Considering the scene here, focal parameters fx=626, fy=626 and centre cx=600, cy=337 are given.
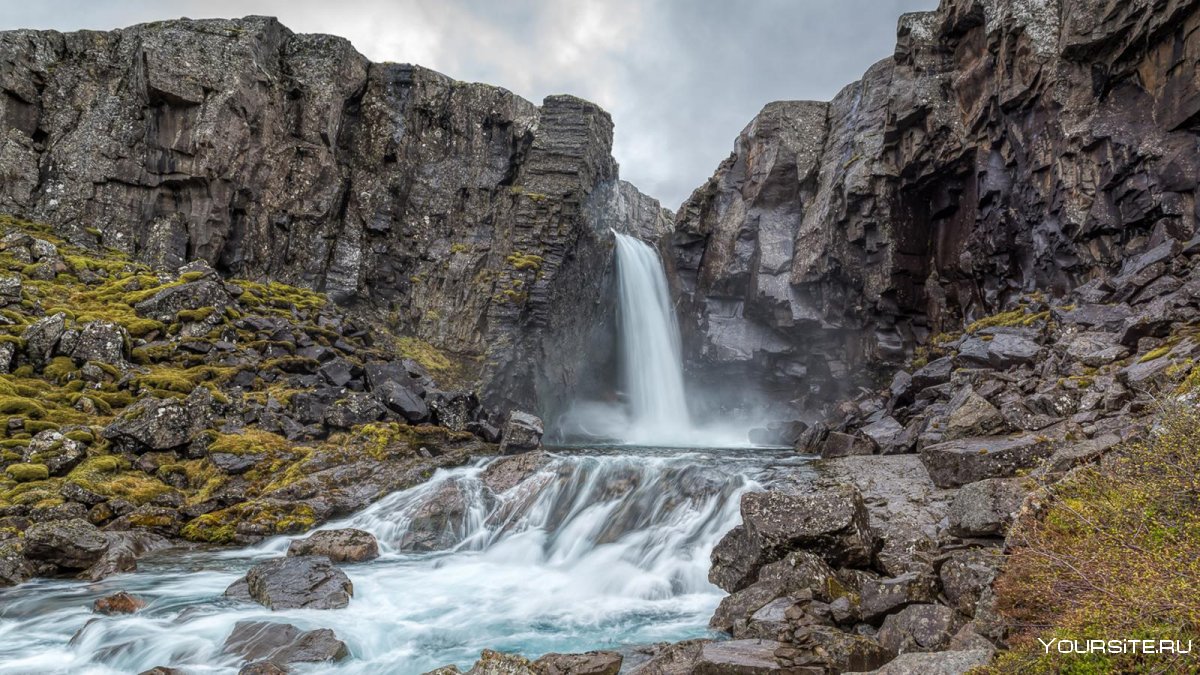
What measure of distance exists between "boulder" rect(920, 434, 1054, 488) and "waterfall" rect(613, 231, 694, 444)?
89.0 ft

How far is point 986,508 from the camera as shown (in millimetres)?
10836

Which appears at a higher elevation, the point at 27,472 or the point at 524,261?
the point at 524,261

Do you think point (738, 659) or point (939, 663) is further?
point (738, 659)

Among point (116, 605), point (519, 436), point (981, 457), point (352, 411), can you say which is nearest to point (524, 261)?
point (519, 436)

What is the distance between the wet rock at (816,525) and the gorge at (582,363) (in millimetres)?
68

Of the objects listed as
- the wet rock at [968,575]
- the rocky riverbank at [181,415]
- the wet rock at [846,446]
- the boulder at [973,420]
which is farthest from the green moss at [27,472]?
the boulder at [973,420]

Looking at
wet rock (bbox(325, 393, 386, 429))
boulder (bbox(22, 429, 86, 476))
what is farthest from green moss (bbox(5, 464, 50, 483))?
wet rock (bbox(325, 393, 386, 429))

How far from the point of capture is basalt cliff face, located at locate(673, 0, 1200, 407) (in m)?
22.6

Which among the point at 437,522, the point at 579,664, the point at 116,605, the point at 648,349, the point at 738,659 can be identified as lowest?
the point at 116,605

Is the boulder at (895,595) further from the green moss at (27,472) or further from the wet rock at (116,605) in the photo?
the green moss at (27,472)

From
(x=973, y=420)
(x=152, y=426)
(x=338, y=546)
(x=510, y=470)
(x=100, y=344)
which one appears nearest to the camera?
(x=338, y=546)

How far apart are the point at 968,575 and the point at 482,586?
31.8 feet

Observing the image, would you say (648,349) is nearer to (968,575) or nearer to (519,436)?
(519,436)

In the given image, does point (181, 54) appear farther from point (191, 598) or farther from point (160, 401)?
point (191, 598)
